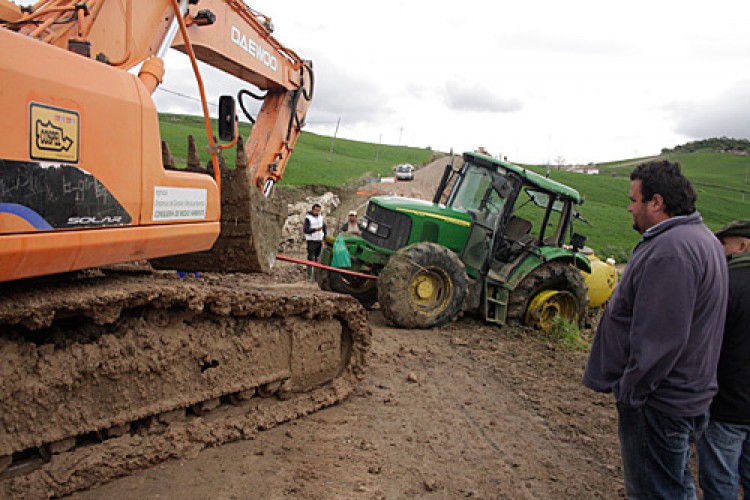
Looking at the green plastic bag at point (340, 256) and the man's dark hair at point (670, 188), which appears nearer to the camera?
the man's dark hair at point (670, 188)

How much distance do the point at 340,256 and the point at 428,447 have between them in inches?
195

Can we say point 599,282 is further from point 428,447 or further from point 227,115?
point 227,115

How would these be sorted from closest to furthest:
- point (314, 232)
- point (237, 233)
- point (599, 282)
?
point (237, 233) < point (599, 282) < point (314, 232)

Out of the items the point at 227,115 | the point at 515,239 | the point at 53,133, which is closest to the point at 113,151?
the point at 53,133

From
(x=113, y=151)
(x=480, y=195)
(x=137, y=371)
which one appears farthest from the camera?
(x=480, y=195)

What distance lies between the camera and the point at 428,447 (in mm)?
4270

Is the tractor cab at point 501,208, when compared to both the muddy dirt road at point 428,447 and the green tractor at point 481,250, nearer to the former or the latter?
the green tractor at point 481,250

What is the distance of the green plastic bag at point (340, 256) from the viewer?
892 cm

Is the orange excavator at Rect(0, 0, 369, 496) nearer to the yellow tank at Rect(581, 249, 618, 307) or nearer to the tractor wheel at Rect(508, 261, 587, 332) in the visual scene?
the tractor wheel at Rect(508, 261, 587, 332)

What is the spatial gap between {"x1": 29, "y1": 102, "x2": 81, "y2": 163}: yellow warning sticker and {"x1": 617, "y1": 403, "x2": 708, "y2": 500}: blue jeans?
118 inches

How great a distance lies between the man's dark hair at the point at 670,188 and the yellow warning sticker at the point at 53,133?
9.36 ft

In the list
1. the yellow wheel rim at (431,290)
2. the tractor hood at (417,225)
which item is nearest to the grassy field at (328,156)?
the tractor hood at (417,225)

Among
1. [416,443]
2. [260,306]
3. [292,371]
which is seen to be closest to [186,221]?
[260,306]

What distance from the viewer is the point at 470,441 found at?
4.46 meters
